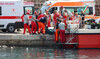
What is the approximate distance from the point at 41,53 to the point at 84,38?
3.12 m

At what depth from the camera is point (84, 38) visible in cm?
2545

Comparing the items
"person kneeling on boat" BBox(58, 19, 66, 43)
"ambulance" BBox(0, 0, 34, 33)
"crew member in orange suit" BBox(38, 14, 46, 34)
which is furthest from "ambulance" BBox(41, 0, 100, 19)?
"person kneeling on boat" BBox(58, 19, 66, 43)

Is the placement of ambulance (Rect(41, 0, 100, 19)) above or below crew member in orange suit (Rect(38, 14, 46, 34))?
above

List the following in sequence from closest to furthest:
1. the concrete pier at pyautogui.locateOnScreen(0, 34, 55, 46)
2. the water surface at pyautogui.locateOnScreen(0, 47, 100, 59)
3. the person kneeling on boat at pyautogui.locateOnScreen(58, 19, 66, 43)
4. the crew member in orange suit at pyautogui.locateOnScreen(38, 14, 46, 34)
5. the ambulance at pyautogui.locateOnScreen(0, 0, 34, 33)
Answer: the water surface at pyautogui.locateOnScreen(0, 47, 100, 59)
the person kneeling on boat at pyautogui.locateOnScreen(58, 19, 66, 43)
the concrete pier at pyautogui.locateOnScreen(0, 34, 55, 46)
the crew member in orange suit at pyautogui.locateOnScreen(38, 14, 46, 34)
the ambulance at pyautogui.locateOnScreen(0, 0, 34, 33)

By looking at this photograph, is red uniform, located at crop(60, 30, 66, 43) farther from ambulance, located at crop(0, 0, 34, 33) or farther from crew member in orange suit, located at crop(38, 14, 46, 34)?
ambulance, located at crop(0, 0, 34, 33)

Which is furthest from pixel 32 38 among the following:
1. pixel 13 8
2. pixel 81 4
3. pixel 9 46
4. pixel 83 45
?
pixel 81 4

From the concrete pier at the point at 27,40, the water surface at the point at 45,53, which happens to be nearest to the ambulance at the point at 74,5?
the concrete pier at the point at 27,40

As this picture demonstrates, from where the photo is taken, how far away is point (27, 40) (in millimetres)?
26703

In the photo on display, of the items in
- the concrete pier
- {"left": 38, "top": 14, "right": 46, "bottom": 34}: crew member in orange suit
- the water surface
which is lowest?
the water surface

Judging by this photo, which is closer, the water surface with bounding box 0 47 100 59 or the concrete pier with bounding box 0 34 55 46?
the water surface with bounding box 0 47 100 59

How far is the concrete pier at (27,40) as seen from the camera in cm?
2653

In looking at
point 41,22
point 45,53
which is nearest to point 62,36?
point 41,22

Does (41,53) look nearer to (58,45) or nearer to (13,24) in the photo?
(58,45)

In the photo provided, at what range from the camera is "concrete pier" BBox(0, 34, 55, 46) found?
87.0ft
